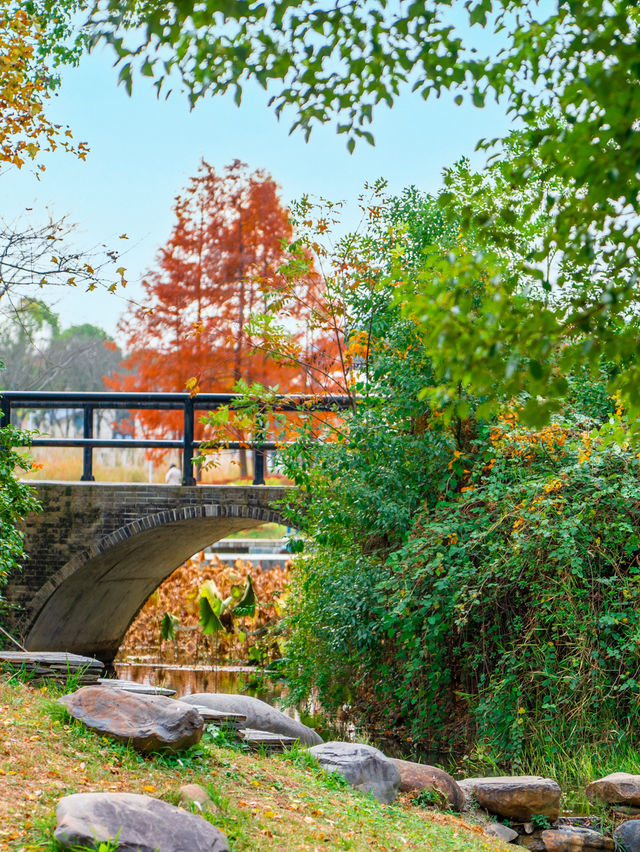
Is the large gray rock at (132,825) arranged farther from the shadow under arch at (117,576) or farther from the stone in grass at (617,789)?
the shadow under arch at (117,576)

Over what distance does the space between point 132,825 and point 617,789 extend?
3950 mm

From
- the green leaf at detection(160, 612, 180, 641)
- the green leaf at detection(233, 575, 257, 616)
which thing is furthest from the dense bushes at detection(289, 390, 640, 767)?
the green leaf at detection(160, 612, 180, 641)

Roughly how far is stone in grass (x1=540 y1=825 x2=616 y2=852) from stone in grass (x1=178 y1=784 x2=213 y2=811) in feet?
9.32

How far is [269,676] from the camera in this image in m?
13.4

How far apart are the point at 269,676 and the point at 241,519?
268cm

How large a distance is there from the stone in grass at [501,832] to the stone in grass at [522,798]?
0.12m

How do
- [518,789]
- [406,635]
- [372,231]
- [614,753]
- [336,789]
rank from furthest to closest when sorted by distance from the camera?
[372,231], [406,635], [614,753], [518,789], [336,789]

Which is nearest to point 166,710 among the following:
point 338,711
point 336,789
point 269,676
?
point 336,789

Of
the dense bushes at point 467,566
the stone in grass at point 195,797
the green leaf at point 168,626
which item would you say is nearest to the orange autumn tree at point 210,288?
the green leaf at point 168,626

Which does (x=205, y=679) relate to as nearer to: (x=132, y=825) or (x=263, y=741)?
(x=263, y=741)

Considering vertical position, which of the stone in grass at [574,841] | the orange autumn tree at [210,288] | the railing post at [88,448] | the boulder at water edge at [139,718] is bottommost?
the stone in grass at [574,841]

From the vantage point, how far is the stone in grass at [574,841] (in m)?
6.20

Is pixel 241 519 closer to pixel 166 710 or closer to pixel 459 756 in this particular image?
pixel 459 756

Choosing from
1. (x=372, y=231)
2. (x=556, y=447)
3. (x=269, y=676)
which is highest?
(x=372, y=231)
